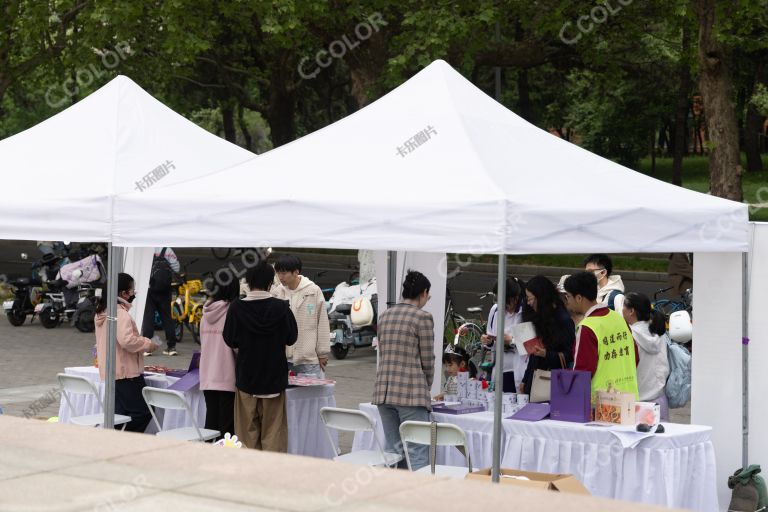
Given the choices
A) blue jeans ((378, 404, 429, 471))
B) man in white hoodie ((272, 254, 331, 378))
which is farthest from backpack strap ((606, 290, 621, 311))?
blue jeans ((378, 404, 429, 471))

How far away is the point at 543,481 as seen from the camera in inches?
275

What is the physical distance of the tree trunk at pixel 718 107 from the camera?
1708 centimetres

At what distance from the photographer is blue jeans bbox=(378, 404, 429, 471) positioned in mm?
8430

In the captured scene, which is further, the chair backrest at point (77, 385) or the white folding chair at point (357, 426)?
the chair backrest at point (77, 385)

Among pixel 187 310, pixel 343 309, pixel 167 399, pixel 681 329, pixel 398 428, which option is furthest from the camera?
pixel 187 310

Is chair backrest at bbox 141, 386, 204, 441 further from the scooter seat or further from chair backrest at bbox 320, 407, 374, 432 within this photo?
the scooter seat

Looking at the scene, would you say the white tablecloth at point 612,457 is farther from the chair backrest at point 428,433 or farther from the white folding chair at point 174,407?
the white folding chair at point 174,407

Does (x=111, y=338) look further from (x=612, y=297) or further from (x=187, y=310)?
(x=187, y=310)

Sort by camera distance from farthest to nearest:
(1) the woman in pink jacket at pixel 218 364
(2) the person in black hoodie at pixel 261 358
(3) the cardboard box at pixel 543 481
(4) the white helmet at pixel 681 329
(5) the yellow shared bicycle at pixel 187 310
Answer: (5) the yellow shared bicycle at pixel 187 310
(4) the white helmet at pixel 681 329
(1) the woman in pink jacket at pixel 218 364
(2) the person in black hoodie at pixel 261 358
(3) the cardboard box at pixel 543 481

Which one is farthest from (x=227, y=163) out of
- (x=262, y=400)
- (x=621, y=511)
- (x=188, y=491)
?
(x=621, y=511)

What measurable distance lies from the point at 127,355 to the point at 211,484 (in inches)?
173

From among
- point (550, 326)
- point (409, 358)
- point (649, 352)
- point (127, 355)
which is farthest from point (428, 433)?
point (127, 355)

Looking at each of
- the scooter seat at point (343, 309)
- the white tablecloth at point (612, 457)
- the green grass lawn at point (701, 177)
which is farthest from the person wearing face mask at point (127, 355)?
the green grass lawn at point (701, 177)

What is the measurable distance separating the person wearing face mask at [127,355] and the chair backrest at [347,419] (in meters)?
2.15
